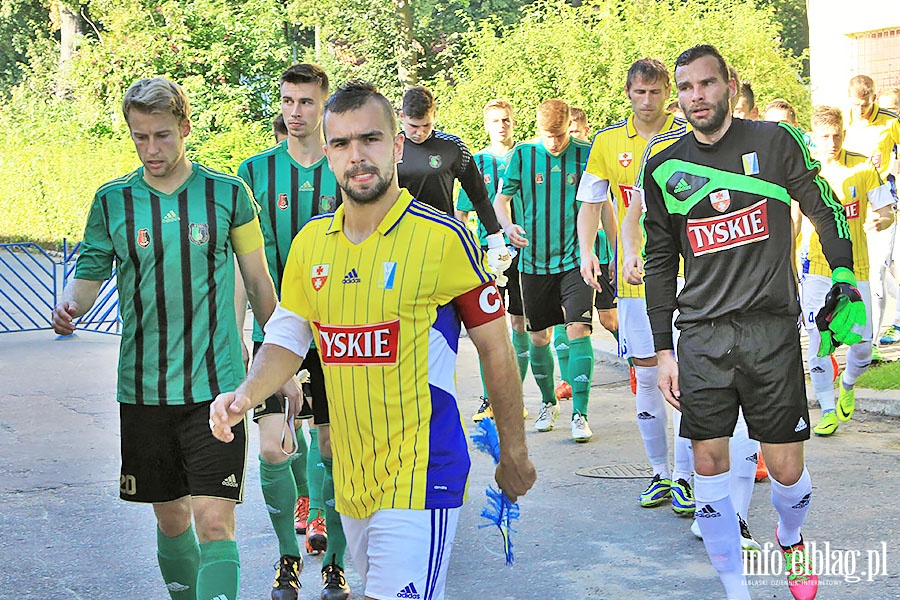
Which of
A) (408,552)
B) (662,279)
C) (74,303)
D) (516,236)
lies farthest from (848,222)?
(408,552)

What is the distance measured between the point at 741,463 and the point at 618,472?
2.19 metres

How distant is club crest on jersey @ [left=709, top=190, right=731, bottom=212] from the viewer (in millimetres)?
5145

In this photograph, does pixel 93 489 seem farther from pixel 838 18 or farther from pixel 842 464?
pixel 838 18

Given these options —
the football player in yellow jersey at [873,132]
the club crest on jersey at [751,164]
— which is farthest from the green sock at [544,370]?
the club crest on jersey at [751,164]

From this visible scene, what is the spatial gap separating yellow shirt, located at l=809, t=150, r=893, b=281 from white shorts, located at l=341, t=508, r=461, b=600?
19.2 ft

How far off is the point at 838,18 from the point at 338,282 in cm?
1698

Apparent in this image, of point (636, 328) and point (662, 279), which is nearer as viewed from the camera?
point (662, 279)

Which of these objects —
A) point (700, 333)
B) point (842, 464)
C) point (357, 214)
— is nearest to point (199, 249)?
point (357, 214)

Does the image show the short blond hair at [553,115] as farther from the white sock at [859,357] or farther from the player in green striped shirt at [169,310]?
the player in green striped shirt at [169,310]

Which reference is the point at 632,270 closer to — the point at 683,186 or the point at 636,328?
the point at 636,328

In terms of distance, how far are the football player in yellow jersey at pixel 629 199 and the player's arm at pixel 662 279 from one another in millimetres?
1798

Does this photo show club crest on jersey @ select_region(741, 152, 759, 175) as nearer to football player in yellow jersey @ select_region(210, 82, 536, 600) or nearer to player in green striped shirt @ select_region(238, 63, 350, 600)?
football player in yellow jersey @ select_region(210, 82, 536, 600)

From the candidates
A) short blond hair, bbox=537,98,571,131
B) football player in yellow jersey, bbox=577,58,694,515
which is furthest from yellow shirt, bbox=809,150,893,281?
football player in yellow jersey, bbox=577,58,694,515

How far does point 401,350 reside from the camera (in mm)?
3805
